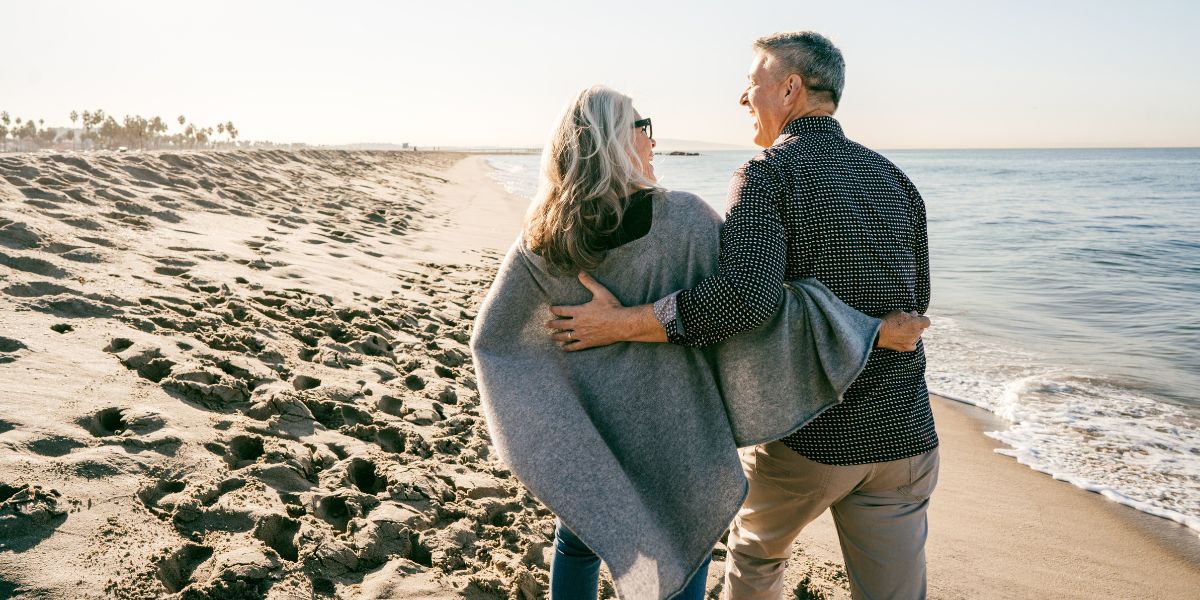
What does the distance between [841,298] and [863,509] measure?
2.00 ft

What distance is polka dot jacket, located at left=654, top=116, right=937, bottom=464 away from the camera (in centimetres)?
194

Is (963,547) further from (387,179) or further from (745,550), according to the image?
(387,179)

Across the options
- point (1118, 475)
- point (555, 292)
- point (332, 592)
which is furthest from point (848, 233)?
point (1118, 475)

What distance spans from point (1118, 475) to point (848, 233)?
411 cm

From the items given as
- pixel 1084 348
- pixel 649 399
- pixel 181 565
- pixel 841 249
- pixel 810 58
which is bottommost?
pixel 1084 348

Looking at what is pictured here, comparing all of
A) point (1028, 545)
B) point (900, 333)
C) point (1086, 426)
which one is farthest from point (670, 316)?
point (1086, 426)

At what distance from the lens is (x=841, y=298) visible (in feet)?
6.63

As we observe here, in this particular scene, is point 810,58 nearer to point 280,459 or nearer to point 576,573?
point 576,573

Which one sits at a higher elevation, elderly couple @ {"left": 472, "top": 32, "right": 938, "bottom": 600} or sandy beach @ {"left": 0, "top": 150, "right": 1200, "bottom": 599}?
elderly couple @ {"left": 472, "top": 32, "right": 938, "bottom": 600}

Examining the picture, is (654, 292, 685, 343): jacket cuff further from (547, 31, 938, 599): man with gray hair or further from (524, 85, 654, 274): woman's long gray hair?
(524, 85, 654, 274): woman's long gray hair

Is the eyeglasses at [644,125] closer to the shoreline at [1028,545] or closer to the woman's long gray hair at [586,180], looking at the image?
the woman's long gray hair at [586,180]

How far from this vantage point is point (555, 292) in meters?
2.03

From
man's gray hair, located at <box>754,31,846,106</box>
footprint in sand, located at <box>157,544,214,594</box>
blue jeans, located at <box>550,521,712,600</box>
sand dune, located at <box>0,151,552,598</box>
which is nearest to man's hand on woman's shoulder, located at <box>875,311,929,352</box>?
man's gray hair, located at <box>754,31,846,106</box>

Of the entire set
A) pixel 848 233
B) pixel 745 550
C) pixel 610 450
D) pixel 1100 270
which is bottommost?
pixel 1100 270
